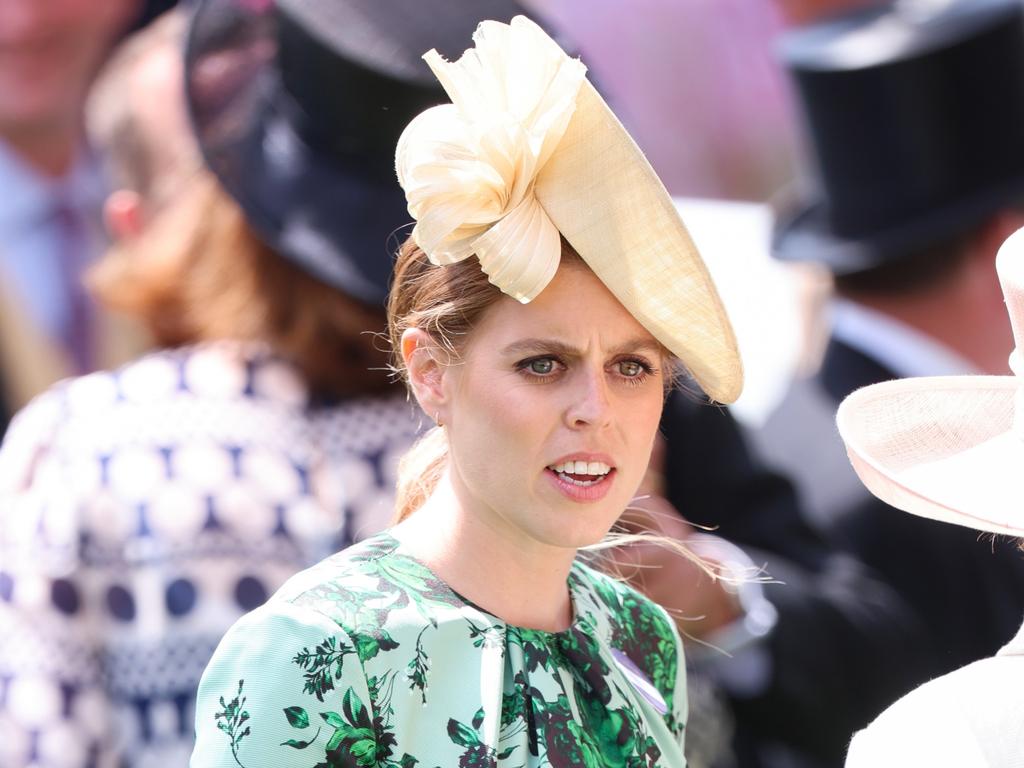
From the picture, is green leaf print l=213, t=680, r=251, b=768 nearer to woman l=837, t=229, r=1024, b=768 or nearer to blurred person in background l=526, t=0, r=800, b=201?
woman l=837, t=229, r=1024, b=768

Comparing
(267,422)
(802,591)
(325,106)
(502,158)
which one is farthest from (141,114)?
(502,158)

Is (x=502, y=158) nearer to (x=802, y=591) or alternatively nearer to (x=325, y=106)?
(x=325, y=106)

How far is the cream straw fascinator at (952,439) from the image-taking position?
1.97m

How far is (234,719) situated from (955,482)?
0.87 meters

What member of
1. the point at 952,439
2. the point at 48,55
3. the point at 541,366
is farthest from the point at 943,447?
the point at 48,55

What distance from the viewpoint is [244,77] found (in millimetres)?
3262

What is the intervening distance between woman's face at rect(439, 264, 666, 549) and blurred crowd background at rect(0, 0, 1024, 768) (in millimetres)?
876

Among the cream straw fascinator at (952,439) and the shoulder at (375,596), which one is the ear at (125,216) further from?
the cream straw fascinator at (952,439)

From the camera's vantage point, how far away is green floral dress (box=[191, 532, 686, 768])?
1.93 meters

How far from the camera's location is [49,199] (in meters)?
4.57

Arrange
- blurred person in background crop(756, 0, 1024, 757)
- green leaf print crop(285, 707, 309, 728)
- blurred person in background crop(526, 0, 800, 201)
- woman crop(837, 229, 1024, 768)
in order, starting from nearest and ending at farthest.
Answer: woman crop(837, 229, 1024, 768), green leaf print crop(285, 707, 309, 728), blurred person in background crop(756, 0, 1024, 757), blurred person in background crop(526, 0, 800, 201)

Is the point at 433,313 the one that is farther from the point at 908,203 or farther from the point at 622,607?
the point at 908,203

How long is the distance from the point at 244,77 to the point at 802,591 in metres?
1.44

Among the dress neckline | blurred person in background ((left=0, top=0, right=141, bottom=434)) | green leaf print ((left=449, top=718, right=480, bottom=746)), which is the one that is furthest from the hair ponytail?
blurred person in background ((left=0, top=0, right=141, bottom=434))
